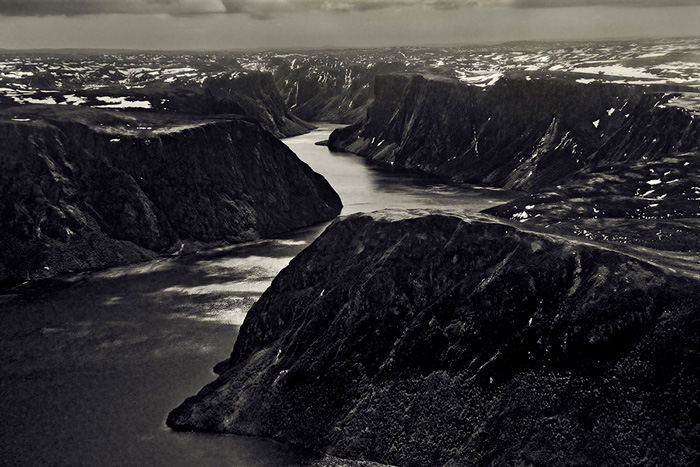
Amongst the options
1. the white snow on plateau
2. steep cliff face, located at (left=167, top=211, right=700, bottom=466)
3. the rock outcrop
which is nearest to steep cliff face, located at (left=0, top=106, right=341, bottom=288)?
the white snow on plateau

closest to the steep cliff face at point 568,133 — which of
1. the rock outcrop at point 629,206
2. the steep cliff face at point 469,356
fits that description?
the rock outcrop at point 629,206

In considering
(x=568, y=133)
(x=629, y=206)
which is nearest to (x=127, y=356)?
(x=629, y=206)

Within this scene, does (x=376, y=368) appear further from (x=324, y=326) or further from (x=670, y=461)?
(x=670, y=461)

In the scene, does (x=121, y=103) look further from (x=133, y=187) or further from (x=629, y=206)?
Answer: (x=629, y=206)

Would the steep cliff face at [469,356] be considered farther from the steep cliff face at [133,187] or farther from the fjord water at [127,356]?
the steep cliff face at [133,187]

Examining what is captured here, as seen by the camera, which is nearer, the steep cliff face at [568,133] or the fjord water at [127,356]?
the fjord water at [127,356]

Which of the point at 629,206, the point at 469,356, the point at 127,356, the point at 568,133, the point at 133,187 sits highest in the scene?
the point at 568,133

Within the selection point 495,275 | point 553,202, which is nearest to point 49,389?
point 495,275
